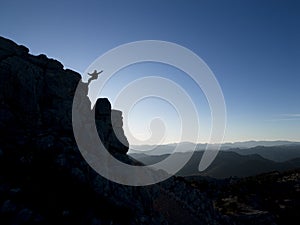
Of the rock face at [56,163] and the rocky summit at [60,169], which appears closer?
the rock face at [56,163]

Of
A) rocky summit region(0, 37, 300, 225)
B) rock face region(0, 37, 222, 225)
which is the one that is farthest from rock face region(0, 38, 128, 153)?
rocky summit region(0, 37, 300, 225)

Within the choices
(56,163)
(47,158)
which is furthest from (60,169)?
(47,158)

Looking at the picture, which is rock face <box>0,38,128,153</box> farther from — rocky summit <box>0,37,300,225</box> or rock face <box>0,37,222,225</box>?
rocky summit <box>0,37,300,225</box>

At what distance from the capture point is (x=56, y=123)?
1465 inches

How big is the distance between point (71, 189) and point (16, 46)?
2864 centimetres

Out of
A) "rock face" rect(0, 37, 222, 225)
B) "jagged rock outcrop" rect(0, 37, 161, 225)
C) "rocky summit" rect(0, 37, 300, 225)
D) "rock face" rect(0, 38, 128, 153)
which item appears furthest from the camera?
"rock face" rect(0, 38, 128, 153)

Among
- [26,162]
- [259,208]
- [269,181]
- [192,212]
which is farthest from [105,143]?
[269,181]

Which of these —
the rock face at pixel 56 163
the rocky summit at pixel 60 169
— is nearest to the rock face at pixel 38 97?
the rock face at pixel 56 163

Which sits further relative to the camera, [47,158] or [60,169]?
[47,158]

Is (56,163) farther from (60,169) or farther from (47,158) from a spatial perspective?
(47,158)

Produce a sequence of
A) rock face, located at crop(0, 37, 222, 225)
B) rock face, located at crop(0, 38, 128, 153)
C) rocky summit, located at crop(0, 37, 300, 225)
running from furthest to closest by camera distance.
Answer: rock face, located at crop(0, 38, 128, 153)
rocky summit, located at crop(0, 37, 300, 225)
rock face, located at crop(0, 37, 222, 225)

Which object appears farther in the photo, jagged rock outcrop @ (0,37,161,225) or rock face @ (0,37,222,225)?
rock face @ (0,37,222,225)

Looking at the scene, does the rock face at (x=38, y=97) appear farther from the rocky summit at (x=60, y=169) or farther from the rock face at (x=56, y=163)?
the rocky summit at (x=60, y=169)

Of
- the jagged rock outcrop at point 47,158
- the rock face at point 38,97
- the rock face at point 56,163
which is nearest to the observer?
the jagged rock outcrop at point 47,158
